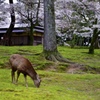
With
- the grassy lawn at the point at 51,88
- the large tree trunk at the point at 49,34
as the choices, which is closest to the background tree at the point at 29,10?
the large tree trunk at the point at 49,34

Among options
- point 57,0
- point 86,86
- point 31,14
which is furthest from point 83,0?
point 86,86

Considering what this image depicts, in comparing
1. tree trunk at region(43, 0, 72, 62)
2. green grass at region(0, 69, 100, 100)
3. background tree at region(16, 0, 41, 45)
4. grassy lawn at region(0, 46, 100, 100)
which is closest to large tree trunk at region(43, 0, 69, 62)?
tree trunk at region(43, 0, 72, 62)

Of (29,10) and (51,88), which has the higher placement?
(29,10)

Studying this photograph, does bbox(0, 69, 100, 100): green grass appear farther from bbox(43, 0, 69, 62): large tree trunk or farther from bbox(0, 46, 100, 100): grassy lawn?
bbox(43, 0, 69, 62): large tree trunk

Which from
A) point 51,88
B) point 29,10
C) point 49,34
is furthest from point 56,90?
point 29,10

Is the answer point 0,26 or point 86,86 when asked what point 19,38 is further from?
point 86,86

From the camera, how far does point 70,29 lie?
120ft

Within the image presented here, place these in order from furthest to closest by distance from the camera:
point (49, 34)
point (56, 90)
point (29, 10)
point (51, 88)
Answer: point (29, 10), point (49, 34), point (51, 88), point (56, 90)

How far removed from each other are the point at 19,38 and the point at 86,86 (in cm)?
2621

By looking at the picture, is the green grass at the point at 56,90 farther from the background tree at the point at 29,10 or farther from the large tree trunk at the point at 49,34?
the background tree at the point at 29,10

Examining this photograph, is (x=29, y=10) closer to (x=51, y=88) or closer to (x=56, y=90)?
(x=51, y=88)

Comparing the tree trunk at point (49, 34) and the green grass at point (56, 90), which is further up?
the tree trunk at point (49, 34)

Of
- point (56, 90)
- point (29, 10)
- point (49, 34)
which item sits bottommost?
point (56, 90)

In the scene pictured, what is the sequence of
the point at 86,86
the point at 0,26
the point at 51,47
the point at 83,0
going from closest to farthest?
the point at 86,86, the point at 51,47, the point at 83,0, the point at 0,26
